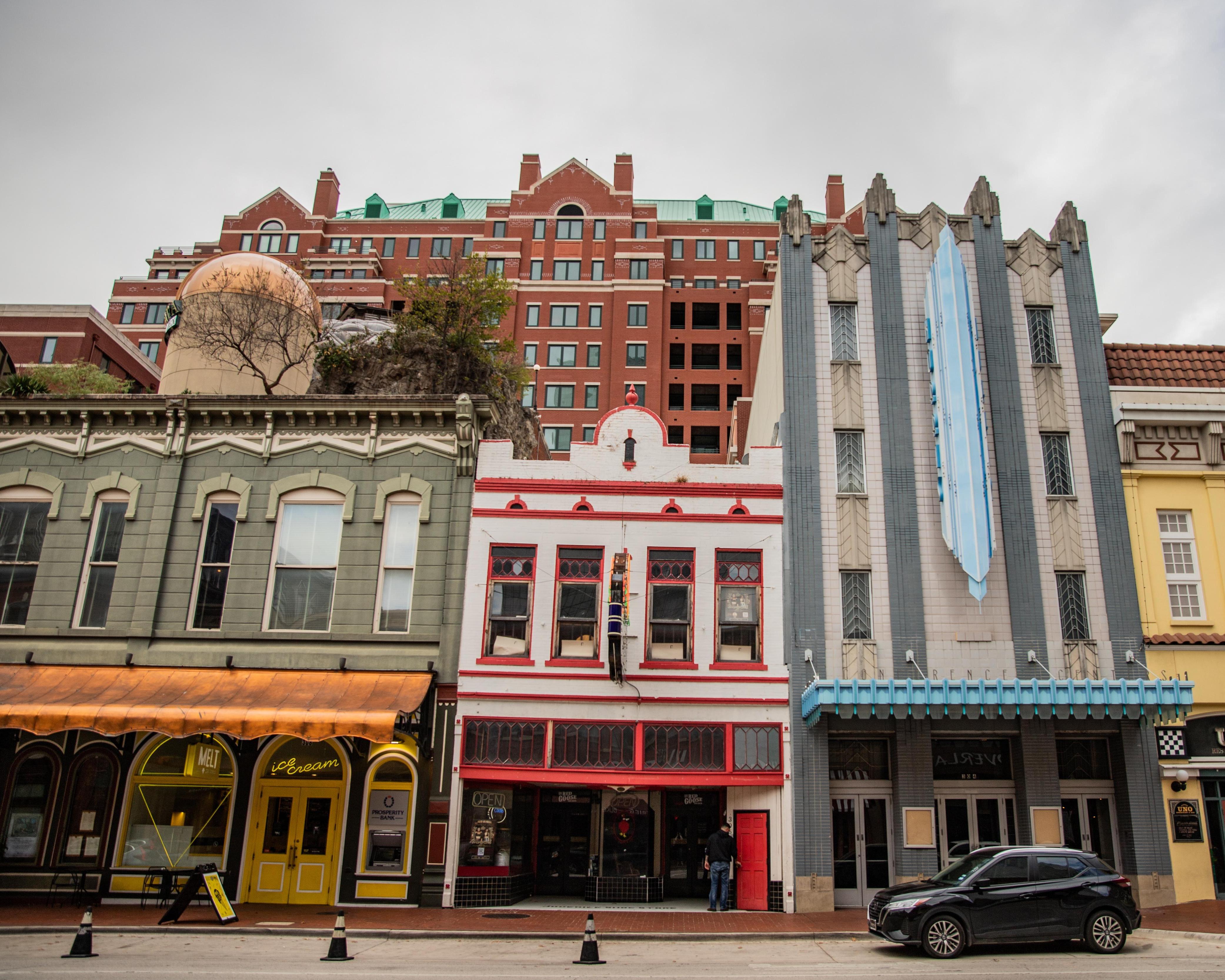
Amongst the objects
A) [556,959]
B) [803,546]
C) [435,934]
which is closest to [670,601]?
[803,546]

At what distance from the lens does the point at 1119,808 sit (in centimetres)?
1922

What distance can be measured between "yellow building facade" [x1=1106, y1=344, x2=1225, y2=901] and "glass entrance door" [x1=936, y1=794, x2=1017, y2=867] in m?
3.13

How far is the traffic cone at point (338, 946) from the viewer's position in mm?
12836

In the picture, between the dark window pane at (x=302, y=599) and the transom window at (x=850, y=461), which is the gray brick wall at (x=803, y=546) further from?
the dark window pane at (x=302, y=599)

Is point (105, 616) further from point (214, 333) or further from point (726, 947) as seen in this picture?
point (726, 947)

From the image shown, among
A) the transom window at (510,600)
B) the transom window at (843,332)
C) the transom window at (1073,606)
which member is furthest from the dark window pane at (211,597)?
the transom window at (1073,606)

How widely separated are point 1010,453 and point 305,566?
53.0 ft

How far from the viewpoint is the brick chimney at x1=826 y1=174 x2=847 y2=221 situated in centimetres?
7225

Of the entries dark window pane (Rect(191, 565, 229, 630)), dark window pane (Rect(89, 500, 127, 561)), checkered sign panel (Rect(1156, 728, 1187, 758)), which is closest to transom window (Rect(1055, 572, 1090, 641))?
checkered sign panel (Rect(1156, 728, 1187, 758))

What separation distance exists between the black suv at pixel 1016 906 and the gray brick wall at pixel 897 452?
17.2 ft

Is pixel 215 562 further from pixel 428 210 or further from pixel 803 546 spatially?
pixel 428 210

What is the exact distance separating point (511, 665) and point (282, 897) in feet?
21.0

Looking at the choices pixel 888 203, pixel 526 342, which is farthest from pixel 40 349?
pixel 888 203

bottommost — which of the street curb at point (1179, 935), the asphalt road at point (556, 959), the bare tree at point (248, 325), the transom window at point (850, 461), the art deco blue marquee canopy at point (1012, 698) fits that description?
the asphalt road at point (556, 959)
